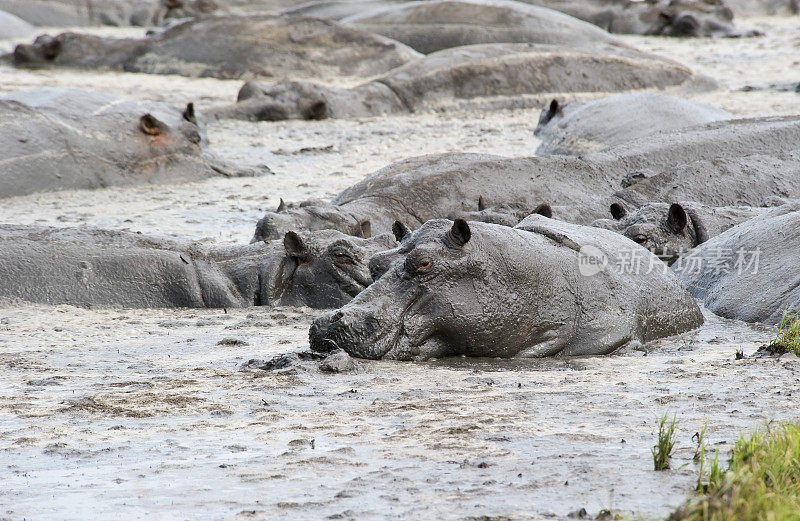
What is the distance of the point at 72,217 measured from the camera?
8.37 metres

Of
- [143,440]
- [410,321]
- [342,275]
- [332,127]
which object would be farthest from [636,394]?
[332,127]

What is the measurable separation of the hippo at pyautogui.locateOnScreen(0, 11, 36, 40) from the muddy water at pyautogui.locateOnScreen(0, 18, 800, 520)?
1342cm

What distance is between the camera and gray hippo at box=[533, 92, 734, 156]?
9.76m

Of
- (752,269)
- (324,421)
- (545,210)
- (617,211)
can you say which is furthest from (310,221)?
(324,421)

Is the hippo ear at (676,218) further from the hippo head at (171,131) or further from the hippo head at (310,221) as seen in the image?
the hippo head at (171,131)

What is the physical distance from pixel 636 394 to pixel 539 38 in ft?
37.4

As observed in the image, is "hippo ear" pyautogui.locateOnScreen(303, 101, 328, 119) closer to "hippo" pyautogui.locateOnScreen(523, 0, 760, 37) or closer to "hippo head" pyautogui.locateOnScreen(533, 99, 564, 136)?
"hippo head" pyautogui.locateOnScreen(533, 99, 564, 136)

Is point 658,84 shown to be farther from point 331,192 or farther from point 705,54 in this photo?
point 331,192

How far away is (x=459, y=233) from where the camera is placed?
16.2 feet

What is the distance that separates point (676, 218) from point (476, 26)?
894 centimetres

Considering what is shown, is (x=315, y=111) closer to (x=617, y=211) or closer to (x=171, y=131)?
(x=171, y=131)

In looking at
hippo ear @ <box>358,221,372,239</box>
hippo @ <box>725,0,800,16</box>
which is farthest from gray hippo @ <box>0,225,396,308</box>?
hippo @ <box>725,0,800,16</box>

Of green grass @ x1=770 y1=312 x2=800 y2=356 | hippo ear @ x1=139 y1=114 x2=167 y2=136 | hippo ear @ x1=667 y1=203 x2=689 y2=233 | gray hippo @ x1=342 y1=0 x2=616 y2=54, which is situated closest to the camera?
green grass @ x1=770 y1=312 x2=800 y2=356

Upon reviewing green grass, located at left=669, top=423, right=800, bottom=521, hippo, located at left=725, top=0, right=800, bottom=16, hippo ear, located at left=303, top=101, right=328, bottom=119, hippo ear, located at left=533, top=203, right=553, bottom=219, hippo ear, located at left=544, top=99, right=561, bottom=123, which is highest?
hippo, located at left=725, top=0, right=800, bottom=16
